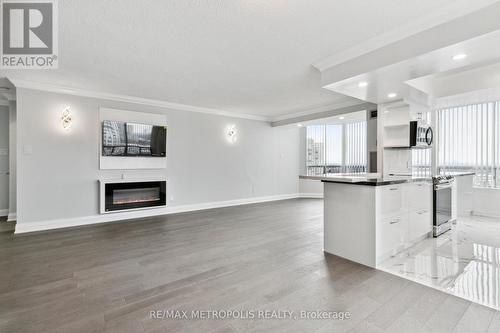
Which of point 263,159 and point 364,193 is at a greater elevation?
point 263,159

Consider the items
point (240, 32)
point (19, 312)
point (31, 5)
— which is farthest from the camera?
point (240, 32)

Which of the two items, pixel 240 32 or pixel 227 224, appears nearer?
pixel 240 32

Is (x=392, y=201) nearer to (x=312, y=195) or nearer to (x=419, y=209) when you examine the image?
(x=419, y=209)

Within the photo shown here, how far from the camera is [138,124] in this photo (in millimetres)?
5379

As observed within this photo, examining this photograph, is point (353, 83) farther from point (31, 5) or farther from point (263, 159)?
→ point (263, 159)

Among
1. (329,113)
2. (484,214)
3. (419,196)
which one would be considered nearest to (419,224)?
(419,196)

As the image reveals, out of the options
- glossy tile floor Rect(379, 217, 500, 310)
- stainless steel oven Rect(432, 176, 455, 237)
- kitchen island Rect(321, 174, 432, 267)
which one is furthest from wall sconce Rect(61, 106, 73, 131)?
stainless steel oven Rect(432, 176, 455, 237)

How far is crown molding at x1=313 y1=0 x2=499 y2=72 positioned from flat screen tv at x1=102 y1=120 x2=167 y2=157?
12.8ft

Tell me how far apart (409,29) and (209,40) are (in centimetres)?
220

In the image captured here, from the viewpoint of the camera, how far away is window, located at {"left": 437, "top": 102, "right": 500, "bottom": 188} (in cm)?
528

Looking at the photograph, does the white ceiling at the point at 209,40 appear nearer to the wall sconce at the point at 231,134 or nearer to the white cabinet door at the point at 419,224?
the wall sconce at the point at 231,134

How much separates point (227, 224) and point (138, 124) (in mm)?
2991

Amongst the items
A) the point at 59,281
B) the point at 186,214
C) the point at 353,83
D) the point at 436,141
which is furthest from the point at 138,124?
the point at 436,141

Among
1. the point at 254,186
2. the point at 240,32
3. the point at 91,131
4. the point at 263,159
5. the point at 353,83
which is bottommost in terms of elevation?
the point at 254,186
